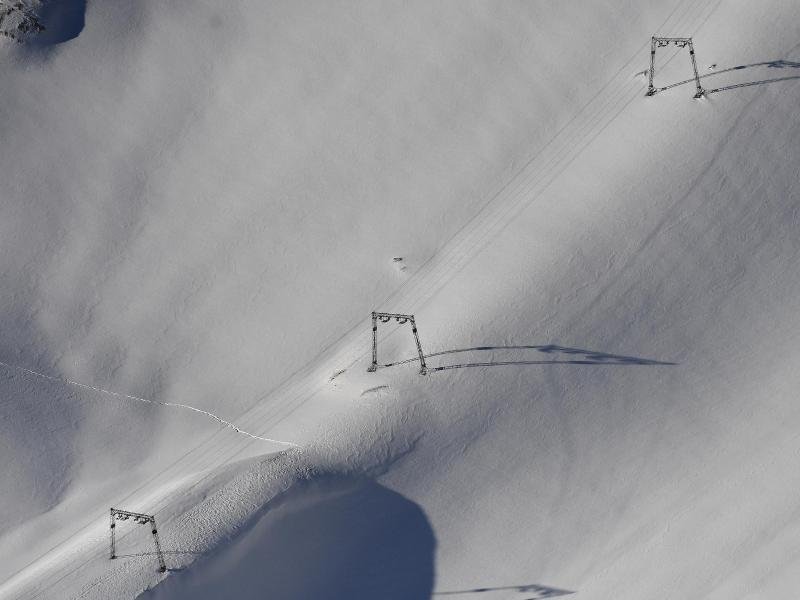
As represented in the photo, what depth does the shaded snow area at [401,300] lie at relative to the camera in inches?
1661

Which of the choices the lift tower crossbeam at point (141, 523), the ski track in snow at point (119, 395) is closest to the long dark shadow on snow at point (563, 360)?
the ski track in snow at point (119, 395)

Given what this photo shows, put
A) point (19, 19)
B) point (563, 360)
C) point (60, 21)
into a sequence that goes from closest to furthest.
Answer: point (563, 360) → point (19, 19) → point (60, 21)

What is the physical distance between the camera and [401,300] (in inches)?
1794

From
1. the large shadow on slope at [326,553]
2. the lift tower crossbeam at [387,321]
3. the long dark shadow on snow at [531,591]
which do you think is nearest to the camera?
the large shadow on slope at [326,553]

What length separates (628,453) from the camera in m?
43.5

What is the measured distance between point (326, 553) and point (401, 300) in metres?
11.8

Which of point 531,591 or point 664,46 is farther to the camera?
point 664,46

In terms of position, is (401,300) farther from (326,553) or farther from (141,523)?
(141,523)

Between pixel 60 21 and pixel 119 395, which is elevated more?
pixel 60 21

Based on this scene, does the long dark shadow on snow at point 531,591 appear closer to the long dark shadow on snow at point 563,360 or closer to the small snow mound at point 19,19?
the long dark shadow on snow at point 563,360

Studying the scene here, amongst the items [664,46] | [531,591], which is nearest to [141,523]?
[531,591]

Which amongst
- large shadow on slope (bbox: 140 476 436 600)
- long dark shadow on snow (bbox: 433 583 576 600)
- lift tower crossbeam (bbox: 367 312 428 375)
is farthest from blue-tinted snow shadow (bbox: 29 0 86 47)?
long dark shadow on snow (bbox: 433 583 576 600)

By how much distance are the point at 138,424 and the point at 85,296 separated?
6520 mm

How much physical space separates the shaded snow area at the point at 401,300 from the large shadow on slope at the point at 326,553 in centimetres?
10
